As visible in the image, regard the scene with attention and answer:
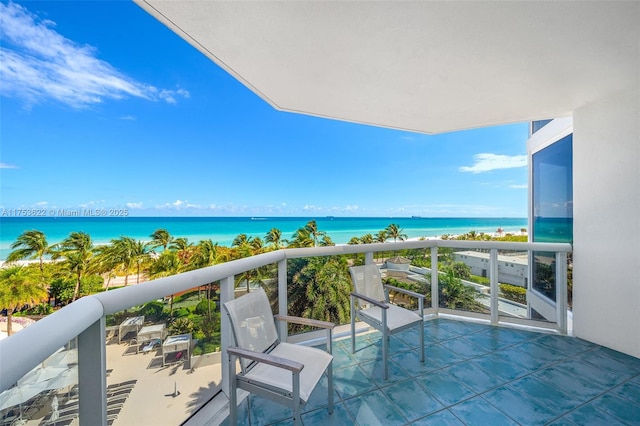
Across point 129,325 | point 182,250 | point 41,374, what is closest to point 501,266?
point 129,325

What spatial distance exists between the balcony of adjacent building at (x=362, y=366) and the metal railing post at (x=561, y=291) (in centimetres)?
1

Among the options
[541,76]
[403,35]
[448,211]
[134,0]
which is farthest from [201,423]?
[448,211]

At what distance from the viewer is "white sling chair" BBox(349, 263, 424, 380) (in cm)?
245

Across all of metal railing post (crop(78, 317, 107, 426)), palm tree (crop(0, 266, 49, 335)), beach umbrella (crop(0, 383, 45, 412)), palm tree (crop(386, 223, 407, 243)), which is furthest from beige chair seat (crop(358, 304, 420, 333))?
palm tree (crop(386, 223, 407, 243))

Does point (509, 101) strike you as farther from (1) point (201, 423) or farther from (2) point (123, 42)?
(2) point (123, 42)

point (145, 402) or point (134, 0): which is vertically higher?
point (134, 0)

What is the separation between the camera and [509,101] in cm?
299

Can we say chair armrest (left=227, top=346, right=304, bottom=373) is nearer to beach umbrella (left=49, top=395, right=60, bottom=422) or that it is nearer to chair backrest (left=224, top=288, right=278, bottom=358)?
chair backrest (left=224, top=288, right=278, bottom=358)

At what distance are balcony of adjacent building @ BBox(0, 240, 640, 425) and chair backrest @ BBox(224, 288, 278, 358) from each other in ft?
0.76

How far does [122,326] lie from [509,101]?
4.12m

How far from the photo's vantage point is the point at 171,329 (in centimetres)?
156

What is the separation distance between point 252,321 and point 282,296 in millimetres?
927

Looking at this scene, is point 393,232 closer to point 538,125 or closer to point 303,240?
point 303,240

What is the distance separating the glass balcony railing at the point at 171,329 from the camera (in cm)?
80
